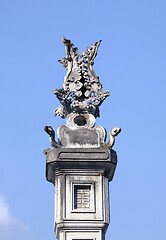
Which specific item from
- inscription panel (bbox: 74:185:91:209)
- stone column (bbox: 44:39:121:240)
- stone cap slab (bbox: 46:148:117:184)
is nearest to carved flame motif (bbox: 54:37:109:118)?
stone column (bbox: 44:39:121:240)

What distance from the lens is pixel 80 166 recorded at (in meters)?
12.8

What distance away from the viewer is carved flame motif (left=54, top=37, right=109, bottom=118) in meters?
13.5

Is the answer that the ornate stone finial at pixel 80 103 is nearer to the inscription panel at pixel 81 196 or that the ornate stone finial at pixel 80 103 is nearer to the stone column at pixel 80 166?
the stone column at pixel 80 166

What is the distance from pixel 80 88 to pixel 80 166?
2.05 m

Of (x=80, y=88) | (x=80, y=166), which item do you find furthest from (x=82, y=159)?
(x=80, y=88)

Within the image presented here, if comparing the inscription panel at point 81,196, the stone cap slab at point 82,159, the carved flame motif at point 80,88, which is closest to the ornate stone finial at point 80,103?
the carved flame motif at point 80,88

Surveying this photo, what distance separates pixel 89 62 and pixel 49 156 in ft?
9.01

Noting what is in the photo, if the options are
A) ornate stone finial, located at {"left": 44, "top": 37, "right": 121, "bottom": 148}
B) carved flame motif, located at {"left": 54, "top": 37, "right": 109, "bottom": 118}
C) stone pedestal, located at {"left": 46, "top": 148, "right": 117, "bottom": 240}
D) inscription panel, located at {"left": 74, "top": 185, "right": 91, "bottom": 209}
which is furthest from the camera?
carved flame motif, located at {"left": 54, "top": 37, "right": 109, "bottom": 118}

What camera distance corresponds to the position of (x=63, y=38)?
555 inches

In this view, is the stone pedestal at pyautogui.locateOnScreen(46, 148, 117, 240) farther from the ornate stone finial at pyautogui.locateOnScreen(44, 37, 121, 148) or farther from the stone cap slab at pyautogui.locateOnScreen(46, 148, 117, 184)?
→ the ornate stone finial at pyautogui.locateOnScreen(44, 37, 121, 148)

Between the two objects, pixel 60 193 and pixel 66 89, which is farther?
pixel 66 89

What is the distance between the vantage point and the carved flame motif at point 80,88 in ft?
44.3

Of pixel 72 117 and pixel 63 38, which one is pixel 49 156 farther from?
pixel 63 38

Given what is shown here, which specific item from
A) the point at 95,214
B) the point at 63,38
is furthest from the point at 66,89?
the point at 95,214
